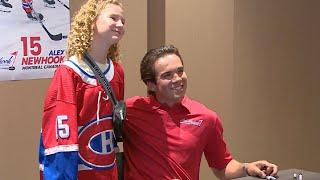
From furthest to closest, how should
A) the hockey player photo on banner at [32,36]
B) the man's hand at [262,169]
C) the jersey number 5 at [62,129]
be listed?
1. the hockey player photo on banner at [32,36]
2. the man's hand at [262,169]
3. the jersey number 5 at [62,129]

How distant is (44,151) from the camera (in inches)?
61.9

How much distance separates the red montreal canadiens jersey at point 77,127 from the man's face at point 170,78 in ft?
0.53

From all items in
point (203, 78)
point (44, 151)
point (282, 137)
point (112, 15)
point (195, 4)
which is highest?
point (195, 4)

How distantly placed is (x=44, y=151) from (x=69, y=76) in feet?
0.81

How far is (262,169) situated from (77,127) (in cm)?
Result: 69

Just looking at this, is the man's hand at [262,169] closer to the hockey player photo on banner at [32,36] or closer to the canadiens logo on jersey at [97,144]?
the canadiens logo on jersey at [97,144]

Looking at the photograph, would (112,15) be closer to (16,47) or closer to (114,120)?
(114,120)

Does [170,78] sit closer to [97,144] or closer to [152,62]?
[152,62]

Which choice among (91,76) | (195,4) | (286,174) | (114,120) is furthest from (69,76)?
(195,4)

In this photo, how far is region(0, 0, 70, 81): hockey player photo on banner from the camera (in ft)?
7.63

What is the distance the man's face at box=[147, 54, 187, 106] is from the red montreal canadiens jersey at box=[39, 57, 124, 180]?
0.16 metres

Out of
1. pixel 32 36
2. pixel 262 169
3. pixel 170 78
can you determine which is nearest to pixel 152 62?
pixel 170 78

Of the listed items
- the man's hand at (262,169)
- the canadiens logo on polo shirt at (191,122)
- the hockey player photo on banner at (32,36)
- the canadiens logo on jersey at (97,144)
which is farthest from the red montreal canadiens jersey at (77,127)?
the hockey player photo on banner at (32,36)

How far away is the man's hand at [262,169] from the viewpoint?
1.77 m
